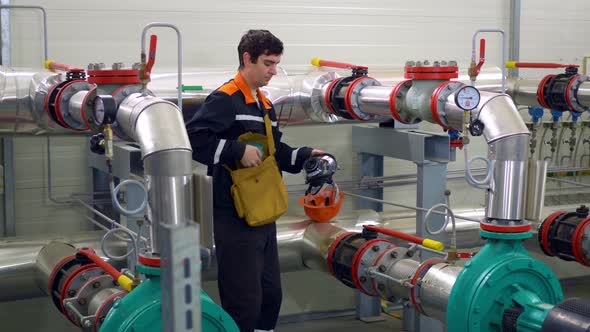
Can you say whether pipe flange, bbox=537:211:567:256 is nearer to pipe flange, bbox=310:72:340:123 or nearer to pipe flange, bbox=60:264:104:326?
pipe flange, bbox=310:72:340:123

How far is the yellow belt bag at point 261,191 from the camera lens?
2.57 meters

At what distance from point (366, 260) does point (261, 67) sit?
805mm

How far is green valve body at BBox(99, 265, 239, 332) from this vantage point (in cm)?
196

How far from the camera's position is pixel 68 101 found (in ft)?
9.30

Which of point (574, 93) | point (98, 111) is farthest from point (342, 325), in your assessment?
point (98, 111)

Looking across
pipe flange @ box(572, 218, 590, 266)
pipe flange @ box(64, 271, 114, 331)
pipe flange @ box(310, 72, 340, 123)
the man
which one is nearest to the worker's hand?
the man

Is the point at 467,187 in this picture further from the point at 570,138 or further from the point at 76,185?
the point at 76,185

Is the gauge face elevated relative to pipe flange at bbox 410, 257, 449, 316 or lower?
elevated

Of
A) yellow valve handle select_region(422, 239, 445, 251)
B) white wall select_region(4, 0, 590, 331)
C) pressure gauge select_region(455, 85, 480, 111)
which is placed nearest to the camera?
pressure gauge select_region(455, 85, 480, 111)

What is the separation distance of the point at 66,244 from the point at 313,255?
3.17ft

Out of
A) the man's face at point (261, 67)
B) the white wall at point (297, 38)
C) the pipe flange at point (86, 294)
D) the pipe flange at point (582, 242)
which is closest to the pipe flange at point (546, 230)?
the pipe flange at point (582, 242)

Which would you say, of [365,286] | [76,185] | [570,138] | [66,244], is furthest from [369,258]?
[570,138]

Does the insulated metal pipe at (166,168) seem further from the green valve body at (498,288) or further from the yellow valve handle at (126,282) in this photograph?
the green valve body at (498,288)

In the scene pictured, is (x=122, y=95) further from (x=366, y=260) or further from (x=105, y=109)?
(x=366, y=260)
